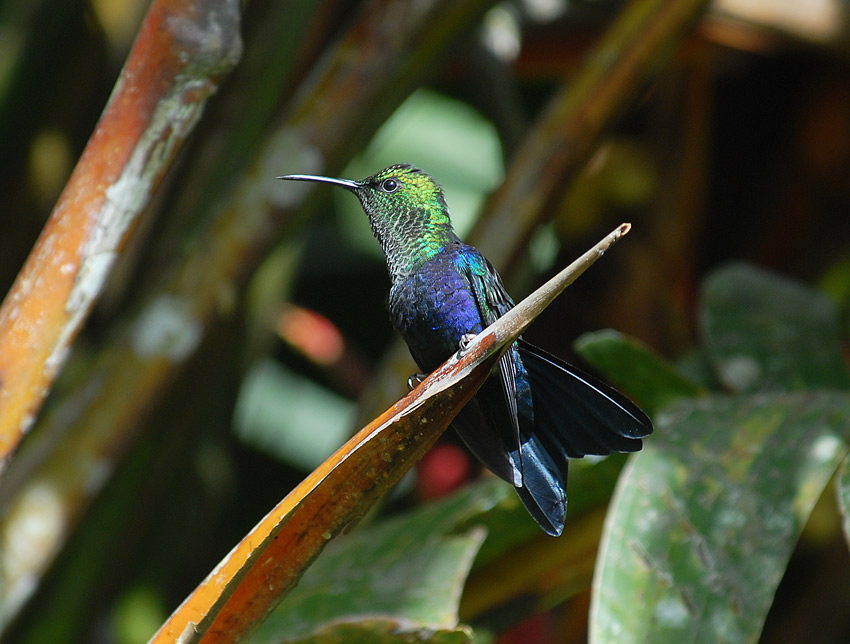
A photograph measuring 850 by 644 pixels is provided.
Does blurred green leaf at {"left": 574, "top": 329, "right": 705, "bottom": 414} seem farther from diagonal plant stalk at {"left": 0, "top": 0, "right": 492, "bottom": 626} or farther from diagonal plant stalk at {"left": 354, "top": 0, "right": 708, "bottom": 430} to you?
diagonal plant stalk at {"left": 0, "top": 0, "right": 492, "bottom": 626}

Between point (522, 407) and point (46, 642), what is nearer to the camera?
point (522, 407)

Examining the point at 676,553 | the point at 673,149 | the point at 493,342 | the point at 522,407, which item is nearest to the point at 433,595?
the point at 676,553

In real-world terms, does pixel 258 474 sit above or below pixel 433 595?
below

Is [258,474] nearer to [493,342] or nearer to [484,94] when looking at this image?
[484,94]

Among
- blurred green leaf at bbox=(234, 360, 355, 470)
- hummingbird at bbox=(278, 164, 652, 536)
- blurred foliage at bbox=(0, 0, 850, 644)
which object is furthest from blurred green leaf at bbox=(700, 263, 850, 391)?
blurred green leaf at bbox=(234, 360, 355, 470)

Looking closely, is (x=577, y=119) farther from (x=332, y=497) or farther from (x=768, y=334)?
(x=332, y=497)

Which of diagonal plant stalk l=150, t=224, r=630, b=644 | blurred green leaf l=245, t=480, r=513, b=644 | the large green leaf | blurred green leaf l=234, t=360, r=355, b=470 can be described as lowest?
blurred green leaf l=234, t=360, r=355, b=470
